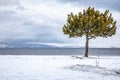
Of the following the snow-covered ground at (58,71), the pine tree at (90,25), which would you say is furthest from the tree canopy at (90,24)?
the snow-covered ground at (58,71)

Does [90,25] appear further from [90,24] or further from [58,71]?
[58,71]

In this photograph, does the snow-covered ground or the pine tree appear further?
the pine tree

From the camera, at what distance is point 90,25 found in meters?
39.5

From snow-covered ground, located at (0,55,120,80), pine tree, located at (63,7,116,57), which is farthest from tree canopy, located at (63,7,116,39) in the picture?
snow-covered ground, located at (0,55,120,80)

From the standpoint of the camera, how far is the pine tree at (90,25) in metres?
38.9

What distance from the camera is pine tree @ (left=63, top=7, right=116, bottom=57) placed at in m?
38.9

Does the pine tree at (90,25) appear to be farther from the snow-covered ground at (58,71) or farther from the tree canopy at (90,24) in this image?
the snow-covered ground at (58,71)

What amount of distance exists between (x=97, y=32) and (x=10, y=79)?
28.6 m

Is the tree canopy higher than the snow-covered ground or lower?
higher

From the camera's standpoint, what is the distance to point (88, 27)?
1576 inches

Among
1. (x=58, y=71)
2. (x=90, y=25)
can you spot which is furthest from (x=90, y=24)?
(x=58, y=71)

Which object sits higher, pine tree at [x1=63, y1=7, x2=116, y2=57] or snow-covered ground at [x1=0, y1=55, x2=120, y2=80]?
pine tree at [x1=63, y1=7, x2=116, y2=57]

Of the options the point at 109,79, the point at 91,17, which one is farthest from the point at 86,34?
the point at 109,79

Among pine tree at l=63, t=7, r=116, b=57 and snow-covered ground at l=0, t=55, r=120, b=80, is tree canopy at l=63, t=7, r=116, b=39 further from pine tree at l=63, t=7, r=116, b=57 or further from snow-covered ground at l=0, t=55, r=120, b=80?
snow-covered ground at l=0, t=55, r=120, b=80
